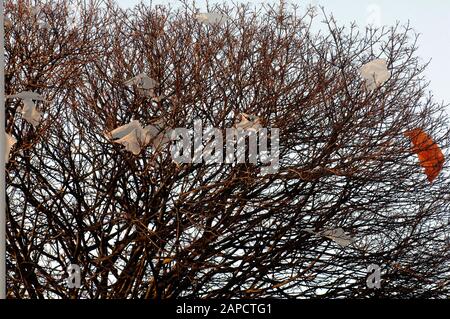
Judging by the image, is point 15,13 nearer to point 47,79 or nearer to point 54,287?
point 47,79

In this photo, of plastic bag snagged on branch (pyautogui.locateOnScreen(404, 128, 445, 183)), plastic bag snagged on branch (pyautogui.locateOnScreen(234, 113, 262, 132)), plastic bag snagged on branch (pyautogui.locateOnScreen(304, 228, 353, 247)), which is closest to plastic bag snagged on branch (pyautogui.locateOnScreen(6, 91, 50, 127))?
plastic bag snagged on branch (pyautogui.locateOnScreen(234, 113, 262, 132))

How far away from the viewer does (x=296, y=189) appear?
11797mm

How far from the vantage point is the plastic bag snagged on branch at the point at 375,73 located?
470 inches

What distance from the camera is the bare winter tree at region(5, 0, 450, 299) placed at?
38.0 ft

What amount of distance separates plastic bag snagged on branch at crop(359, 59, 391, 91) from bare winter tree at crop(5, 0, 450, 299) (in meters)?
0.11

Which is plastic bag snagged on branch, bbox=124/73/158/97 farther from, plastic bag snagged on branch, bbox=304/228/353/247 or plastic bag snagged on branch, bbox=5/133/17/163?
plastic bag snagged on branch, bbox=304/228/353/247

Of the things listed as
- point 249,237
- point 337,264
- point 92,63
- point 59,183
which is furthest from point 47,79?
point 337,264

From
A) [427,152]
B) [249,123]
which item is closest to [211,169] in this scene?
[249,123]

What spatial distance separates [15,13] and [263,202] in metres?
4.13

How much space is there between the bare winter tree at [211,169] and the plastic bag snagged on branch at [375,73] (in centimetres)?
11

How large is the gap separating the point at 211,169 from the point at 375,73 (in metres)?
2.49

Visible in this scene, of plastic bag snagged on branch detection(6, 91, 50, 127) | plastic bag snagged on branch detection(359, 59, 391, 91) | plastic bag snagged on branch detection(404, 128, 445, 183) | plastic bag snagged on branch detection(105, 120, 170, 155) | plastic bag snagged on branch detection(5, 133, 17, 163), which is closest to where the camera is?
plastic bag snagged on branch detection(105, 120, 170, 155)

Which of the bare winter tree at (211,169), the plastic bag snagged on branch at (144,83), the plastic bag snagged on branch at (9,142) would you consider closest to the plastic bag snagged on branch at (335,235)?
the bare winter tree at (211,169)

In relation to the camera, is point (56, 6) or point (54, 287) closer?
point (54, 287)
